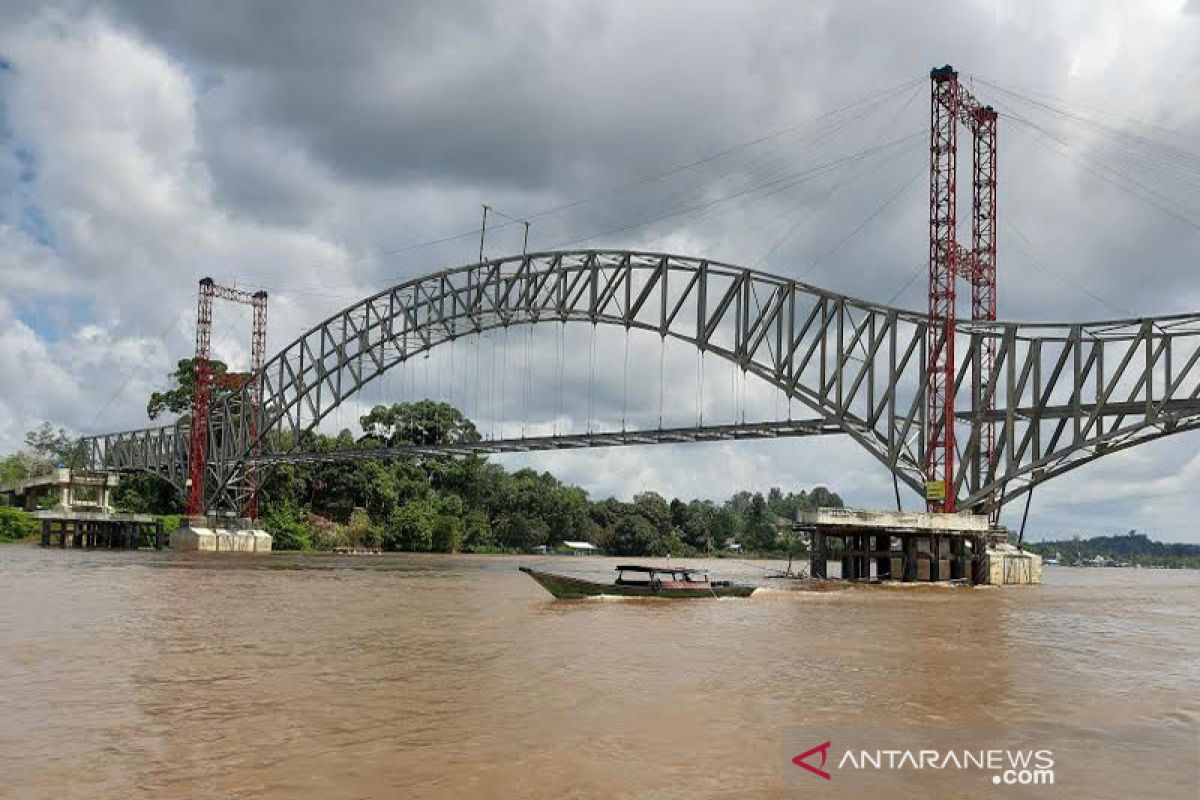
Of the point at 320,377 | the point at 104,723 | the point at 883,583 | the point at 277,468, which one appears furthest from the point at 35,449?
the point at 104,723

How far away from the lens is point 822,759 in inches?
553

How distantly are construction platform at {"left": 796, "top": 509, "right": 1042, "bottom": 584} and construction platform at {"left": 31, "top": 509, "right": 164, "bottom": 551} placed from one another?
69.3 m

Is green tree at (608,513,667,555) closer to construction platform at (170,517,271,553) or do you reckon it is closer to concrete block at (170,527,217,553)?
construction platform at (170,517,271,553)

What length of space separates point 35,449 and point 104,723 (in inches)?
6950

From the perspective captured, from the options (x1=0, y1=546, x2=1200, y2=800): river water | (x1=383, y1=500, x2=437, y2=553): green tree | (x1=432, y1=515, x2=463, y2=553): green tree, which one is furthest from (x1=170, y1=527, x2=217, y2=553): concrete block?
(x1=0, y1=546, x2=1200, y2=800): river water

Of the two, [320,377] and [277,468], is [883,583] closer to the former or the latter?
[320,377]

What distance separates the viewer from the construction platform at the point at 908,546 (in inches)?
2158

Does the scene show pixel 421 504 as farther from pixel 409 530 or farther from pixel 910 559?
pixel 910 559

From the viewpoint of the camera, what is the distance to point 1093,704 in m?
18.7

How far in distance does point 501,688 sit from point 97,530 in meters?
92.4

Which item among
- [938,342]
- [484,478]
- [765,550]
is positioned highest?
[938,342]

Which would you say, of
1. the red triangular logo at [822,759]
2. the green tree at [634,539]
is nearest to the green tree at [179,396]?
the green tree at [634,539]

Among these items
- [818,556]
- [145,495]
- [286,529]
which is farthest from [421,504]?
[818,556]

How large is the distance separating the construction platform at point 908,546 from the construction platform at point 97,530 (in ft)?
227
